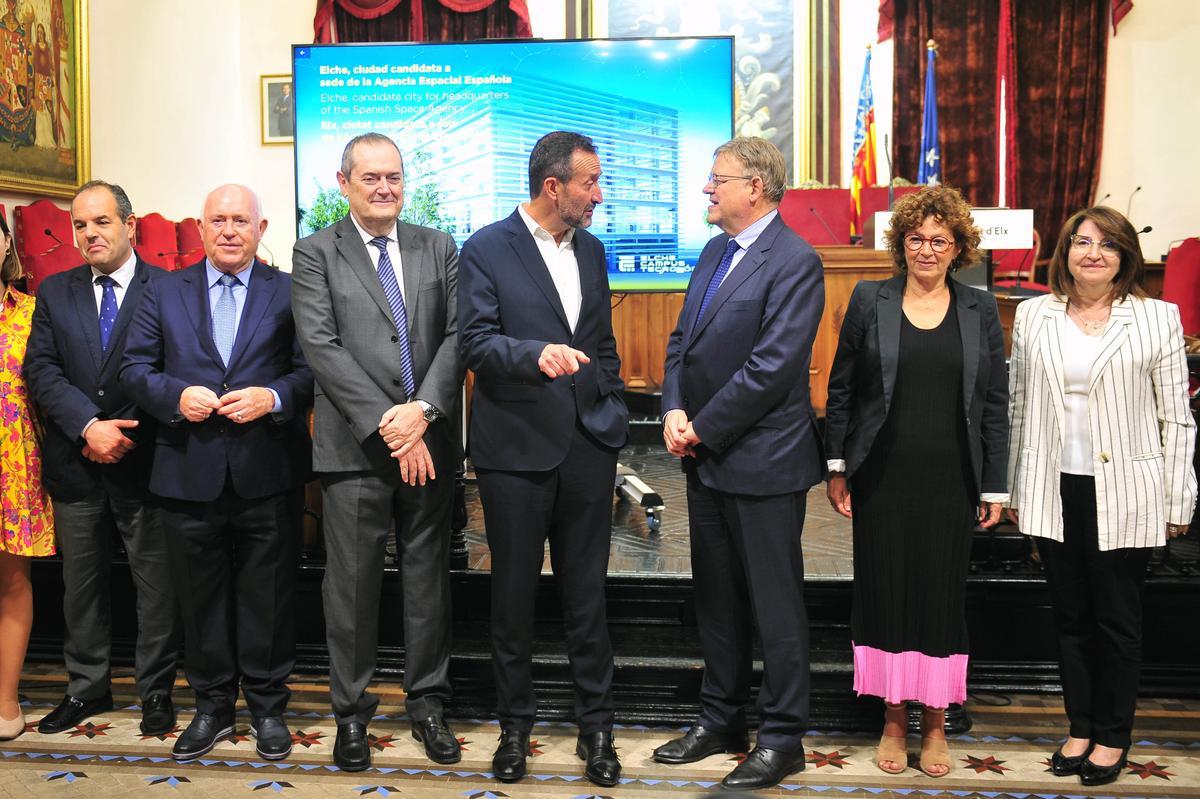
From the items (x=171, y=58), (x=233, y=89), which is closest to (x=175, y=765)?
(x=171, y=58)

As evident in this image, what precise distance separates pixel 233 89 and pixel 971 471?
757 centimetres

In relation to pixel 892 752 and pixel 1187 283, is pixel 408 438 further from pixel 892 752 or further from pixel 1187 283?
pixel 1187 283

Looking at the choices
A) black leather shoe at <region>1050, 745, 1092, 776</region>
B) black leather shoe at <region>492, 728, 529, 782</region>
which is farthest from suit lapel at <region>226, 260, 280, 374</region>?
black leather shoe at <region>1050, 745, 1092, 776</region>

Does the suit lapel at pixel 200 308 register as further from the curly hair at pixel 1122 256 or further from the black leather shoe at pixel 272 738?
the curly hair at pixel 1122 256

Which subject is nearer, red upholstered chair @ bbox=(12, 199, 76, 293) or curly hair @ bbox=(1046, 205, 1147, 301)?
curly hair @ bbox=(1046, 205, 1147, 301)

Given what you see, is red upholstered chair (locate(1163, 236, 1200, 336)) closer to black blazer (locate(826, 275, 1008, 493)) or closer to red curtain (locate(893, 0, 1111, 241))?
red curtain (locate(893, 0, 1111, 241))

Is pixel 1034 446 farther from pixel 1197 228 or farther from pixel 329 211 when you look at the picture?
pixel 1197 228

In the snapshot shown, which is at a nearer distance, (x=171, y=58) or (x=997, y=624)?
(x=997, y=624)

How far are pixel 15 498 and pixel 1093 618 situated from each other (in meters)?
3.20

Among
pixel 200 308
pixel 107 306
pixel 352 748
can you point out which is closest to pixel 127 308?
pixel 107 306

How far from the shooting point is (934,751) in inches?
117

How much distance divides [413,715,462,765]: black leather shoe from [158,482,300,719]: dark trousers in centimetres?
45

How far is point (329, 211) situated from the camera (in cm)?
502

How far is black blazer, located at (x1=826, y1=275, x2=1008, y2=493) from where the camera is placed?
2.79m
